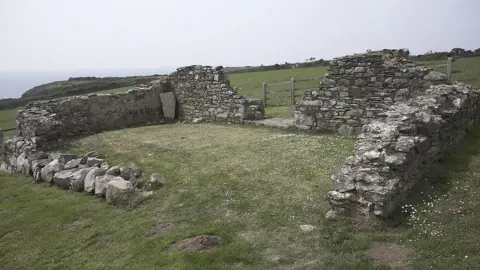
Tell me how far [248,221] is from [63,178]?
6.66 metres

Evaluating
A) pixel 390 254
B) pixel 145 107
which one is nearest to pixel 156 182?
pixel 390 254

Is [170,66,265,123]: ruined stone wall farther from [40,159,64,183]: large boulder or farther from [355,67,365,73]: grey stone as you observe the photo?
[40,159,64,183]: large boulder

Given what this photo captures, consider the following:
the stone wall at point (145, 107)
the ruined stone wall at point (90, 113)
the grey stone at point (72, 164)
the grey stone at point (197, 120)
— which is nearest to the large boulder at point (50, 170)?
the grey stone at point (72, 164)

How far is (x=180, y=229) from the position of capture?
730 centimetres

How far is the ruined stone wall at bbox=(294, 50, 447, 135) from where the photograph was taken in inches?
469

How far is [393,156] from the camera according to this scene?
7113 mm

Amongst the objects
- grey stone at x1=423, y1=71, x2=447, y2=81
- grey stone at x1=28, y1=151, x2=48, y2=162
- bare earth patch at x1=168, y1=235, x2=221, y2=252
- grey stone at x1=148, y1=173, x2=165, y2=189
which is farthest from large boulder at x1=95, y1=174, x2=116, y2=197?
grey stone at x1=423, y1=71, x2=447, y2=81

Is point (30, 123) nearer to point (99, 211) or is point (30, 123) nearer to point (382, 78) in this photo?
point (99, 211)

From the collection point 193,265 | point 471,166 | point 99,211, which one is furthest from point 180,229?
point 471,166

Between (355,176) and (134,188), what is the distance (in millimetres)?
5412

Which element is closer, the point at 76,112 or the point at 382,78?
the point at 382,78

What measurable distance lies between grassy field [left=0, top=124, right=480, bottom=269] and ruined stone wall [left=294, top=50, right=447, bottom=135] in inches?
51.5

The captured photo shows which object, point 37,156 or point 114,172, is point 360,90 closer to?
point 114,172

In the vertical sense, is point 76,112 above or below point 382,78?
below
